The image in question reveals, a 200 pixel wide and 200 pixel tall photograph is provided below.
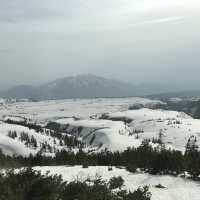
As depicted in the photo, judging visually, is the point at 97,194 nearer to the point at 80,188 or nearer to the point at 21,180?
the point at 80,188

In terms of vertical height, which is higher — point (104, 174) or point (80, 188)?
point (80, 188)

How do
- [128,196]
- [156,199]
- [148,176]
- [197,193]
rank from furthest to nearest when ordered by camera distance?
[148,176], [197,193], [156,199], [128,196]

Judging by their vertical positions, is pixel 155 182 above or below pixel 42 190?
below

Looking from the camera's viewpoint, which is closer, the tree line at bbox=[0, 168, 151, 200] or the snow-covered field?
the tree line at bbox=[0, 168, 151, 200]

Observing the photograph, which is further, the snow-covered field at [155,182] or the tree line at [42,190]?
the snow-covered field at [155,182]

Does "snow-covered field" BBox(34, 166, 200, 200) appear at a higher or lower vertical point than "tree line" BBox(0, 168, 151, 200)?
lower

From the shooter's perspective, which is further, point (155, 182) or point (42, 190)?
point (155, 182)

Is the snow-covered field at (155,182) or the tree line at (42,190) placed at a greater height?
the tree line at (42,190)

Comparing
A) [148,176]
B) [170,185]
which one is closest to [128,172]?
[148,176]
